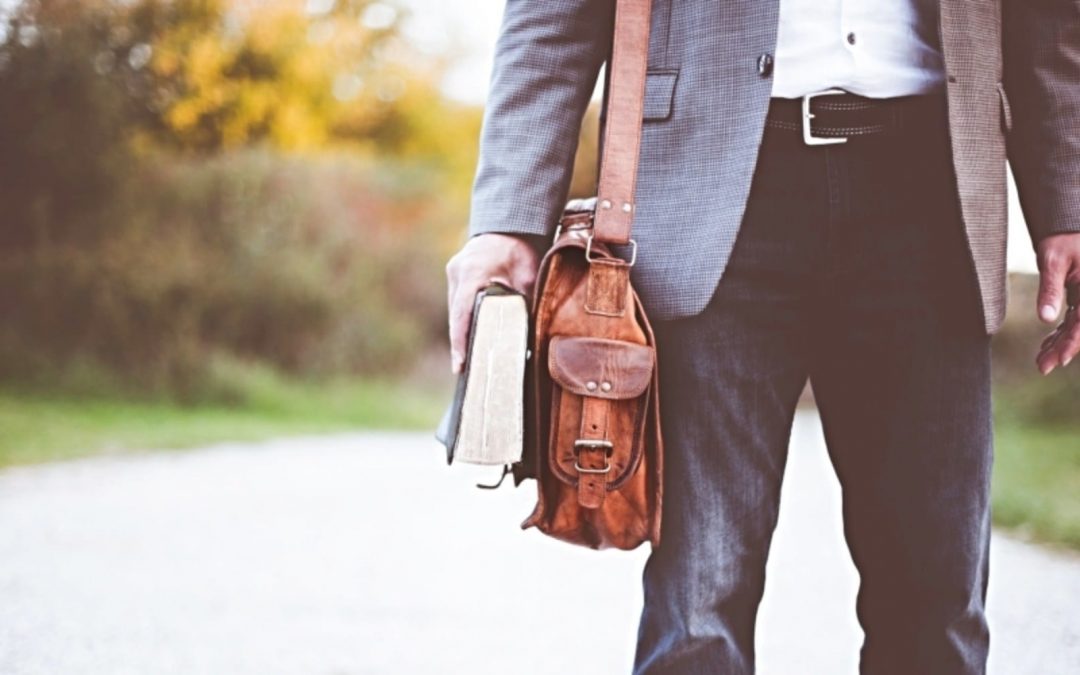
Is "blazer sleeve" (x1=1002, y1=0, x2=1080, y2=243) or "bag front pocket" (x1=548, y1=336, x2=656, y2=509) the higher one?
"blazer sleeve" (x1=1002, y1=0, x2=1080, y2=243)

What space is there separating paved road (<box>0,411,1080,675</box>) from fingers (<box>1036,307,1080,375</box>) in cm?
170

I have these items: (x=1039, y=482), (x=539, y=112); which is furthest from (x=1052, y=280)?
(x=1039, y=482)

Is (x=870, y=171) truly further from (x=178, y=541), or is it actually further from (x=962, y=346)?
(x=178, y=541)

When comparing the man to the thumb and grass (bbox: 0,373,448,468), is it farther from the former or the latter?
grass (bbox: 0,373,448,468)

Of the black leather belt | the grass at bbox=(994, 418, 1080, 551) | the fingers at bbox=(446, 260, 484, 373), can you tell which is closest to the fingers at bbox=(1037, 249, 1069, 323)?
the black leather belt

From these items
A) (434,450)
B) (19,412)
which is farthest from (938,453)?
(19,412)

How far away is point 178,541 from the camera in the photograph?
5027mm

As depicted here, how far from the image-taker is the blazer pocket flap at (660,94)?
1686 mm

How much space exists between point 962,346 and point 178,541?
408 centimetres

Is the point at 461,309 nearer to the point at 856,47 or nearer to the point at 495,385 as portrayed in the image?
the point at 495,385

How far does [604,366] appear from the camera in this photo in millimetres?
1612

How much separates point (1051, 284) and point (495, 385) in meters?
0.84

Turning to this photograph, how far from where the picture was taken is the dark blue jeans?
1.63m

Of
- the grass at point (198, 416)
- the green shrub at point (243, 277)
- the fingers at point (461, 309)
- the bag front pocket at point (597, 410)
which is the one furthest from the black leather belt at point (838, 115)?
the green shrub at point (243, 277)
